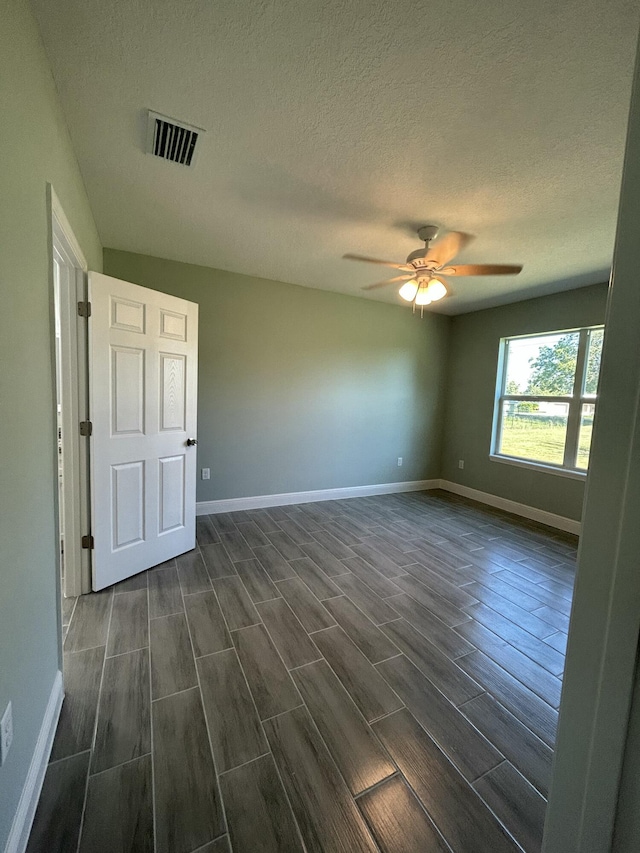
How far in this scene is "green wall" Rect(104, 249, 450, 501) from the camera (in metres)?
3.53

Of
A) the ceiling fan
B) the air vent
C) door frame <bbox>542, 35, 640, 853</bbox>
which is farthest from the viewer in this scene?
the ceiling fan

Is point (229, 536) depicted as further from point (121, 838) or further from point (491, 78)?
point (491, 78)

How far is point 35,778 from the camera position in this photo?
1.09 m

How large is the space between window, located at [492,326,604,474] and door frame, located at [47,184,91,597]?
438 centimetres

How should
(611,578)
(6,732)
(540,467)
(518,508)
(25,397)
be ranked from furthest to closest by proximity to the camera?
(518,508) < (540,467) < (25,397) < (6,732) < (611,578)

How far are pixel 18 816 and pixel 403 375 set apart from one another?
15.3 feet

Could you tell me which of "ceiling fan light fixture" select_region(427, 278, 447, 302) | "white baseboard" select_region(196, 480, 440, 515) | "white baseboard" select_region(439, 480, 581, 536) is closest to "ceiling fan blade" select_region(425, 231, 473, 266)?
"ceiling fan light fixture" select_region(427, 278, 447, 302)

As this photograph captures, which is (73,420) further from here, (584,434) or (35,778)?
(584,434)

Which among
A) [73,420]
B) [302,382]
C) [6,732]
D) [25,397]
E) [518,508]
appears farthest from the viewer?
[518,508]

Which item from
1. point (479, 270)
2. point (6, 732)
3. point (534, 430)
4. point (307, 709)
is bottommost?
point (307, 709)

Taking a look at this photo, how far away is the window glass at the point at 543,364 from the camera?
3736mm

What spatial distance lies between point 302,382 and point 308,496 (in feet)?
4.67

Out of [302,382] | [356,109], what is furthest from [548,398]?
[356,109]

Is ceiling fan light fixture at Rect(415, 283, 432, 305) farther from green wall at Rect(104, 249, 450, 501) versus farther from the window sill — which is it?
the window sill
